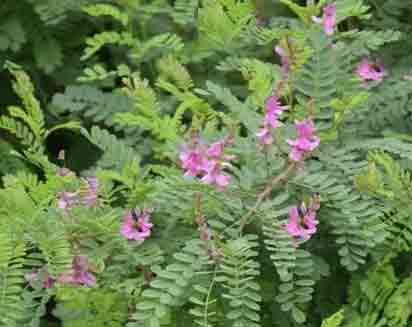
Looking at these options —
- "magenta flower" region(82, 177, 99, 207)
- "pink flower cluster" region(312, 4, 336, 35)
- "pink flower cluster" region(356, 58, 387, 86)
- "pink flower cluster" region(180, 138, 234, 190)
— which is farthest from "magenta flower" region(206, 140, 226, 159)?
"pink flower cluster" region(356, 58, 387, 86)

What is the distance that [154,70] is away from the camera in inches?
105

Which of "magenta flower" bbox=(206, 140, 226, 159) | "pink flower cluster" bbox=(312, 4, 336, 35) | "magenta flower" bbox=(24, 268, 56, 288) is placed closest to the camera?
"magenta flower" bbox=(206, 140, 226, 159)

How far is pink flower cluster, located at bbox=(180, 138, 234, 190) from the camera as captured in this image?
1655mm

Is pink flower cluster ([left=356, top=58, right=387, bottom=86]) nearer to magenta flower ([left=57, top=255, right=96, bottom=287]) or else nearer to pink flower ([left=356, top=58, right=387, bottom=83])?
pink flower ([left=356, top=58, right=387, bottom=83])

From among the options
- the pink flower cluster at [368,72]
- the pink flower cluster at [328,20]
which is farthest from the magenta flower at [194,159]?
the pink flower cluster at [368,72]

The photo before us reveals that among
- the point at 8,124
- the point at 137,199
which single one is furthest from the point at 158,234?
the point at 8,124

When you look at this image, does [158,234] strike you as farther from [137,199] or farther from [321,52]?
[321,52]

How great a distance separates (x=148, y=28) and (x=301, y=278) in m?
1.20

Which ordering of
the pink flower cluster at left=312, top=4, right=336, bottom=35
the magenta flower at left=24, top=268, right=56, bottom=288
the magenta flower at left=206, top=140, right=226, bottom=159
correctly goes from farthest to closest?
the pink flower cluster at left=312, top=4, right=336, bottom=35
the magenta flower at left=24, top=268, right=56, bottom=288
the magenta flower at left=206, top=140, right=226, bottom=159

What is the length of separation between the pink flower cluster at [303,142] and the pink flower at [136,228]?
30cm

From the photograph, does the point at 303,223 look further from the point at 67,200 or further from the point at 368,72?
the point at 368,72

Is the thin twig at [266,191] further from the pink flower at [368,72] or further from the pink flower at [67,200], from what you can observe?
the pink flower at [368,72]

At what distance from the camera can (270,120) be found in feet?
5.63

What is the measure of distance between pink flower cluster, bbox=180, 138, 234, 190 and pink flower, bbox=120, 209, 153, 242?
0.15 m
